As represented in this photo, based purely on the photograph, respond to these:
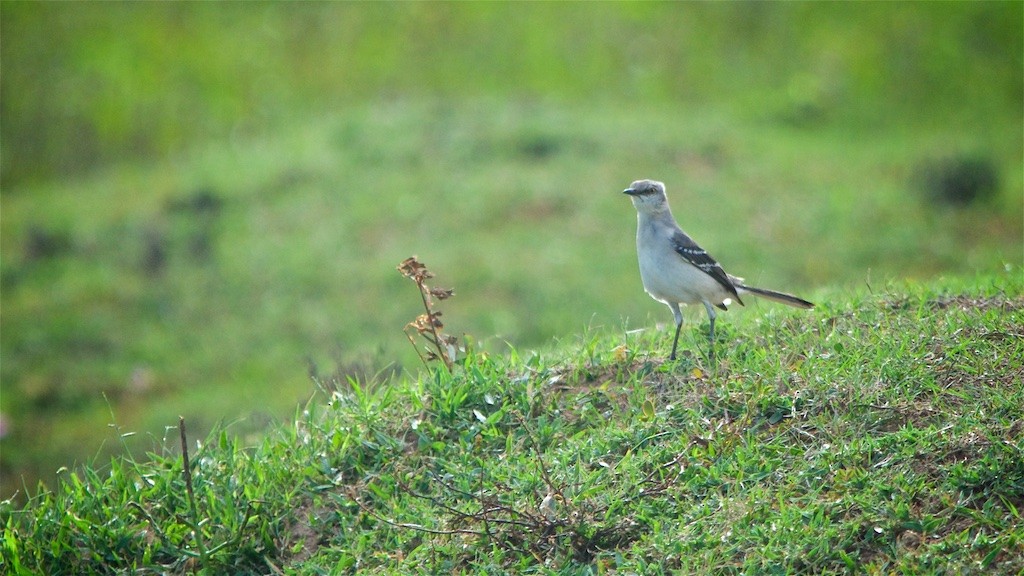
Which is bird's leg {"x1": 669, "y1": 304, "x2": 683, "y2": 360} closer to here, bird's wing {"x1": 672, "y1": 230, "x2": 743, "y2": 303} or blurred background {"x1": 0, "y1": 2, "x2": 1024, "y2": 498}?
bird's wing {"x1": 672, "y1": 230, "x2": 743, "y2": 303}

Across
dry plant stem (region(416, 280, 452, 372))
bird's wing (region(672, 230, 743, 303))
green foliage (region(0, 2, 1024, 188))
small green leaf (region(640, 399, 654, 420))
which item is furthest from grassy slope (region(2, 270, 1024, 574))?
green foliage (region(0, 2, 1024, 188))

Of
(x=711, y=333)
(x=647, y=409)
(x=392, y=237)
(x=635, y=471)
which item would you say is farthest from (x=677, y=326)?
(x=392, y=237)

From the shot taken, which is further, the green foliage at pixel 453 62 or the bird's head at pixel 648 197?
the green foliage at pixel 453 62

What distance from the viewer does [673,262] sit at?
244 inches

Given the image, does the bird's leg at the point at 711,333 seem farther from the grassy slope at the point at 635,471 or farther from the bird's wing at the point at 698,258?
the bird's wing at the point at 698,258

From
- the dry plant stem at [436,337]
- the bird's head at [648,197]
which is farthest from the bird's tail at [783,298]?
the dry plant stem at [436,337]

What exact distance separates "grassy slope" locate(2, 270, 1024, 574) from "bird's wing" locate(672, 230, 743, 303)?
373mm

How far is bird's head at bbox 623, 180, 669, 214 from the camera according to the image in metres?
6.61

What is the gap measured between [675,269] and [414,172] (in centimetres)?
917

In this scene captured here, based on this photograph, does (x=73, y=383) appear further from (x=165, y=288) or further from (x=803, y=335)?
(x=803, y=335)

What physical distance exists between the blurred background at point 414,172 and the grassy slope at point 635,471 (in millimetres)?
1345

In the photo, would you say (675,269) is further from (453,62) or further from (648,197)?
(453,62)

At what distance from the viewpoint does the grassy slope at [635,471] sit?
4.39 metres

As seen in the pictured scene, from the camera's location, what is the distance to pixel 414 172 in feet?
48.7
